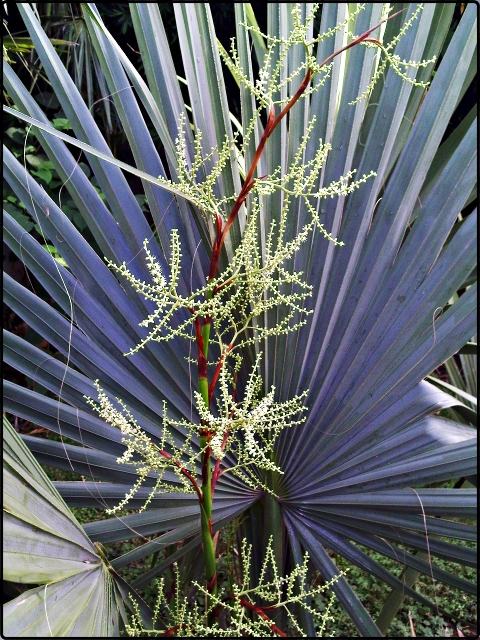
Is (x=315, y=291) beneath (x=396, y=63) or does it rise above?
beneath

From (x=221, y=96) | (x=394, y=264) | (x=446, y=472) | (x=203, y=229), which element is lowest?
(x=446, y=472)

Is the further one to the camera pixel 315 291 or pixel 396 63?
pixel 315 291

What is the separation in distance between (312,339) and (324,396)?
12 cm

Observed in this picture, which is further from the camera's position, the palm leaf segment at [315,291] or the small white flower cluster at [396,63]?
the palm leaf segment at [315,291]

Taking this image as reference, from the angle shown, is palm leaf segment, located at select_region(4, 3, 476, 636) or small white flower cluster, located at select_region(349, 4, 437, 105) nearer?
small white flower cluster, located at select_region(349, 4, 437, 105)

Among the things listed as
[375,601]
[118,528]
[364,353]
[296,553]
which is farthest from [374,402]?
[375,601]

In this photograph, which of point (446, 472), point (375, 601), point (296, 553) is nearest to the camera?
point (446, 472)

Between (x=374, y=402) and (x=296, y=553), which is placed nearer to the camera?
(x=374, y=402)

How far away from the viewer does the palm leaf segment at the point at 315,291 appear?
3.40 feet

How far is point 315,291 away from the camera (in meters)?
1.14

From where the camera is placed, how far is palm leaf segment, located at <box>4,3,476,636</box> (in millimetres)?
1035

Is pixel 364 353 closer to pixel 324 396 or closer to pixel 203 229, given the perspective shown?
pixel 324 396

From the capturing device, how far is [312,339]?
3.80ft

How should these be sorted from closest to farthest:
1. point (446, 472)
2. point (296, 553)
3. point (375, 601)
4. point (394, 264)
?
point (446, 472)
point (394, 264)
point (296, 553)
point (375, 601)
